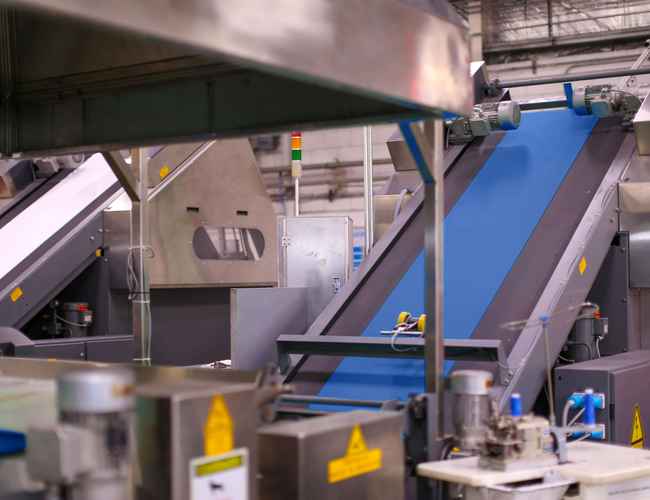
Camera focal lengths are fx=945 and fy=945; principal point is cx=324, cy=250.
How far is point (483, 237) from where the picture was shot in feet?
14.1

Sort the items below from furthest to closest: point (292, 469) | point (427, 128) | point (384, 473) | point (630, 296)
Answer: point (630, 296), point (427, 128), point (384, 473), point (292, 469)

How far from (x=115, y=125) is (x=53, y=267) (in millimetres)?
2164

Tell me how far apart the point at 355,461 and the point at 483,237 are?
96.6 inches

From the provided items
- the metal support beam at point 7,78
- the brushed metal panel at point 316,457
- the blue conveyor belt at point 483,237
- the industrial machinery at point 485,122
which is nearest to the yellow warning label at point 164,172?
the industrial machinery at point 485,122

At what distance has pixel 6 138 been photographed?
3.27 metres

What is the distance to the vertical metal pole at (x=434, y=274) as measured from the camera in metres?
2.49

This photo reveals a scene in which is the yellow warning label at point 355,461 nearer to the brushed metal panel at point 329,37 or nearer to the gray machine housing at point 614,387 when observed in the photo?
the brushed metal panel at point 329,37

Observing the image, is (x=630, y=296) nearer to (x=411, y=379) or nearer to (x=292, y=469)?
(x=411, y=379)

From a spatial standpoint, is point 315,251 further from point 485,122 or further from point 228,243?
point 485,122

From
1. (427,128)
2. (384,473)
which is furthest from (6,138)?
(384,473)

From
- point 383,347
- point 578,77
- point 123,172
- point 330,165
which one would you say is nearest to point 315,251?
point 383,347

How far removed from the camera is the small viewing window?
541 centimetres

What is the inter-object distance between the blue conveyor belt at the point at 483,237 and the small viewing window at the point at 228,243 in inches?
61.2

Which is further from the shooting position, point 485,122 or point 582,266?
point 485,122
